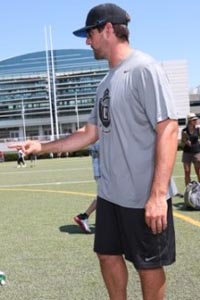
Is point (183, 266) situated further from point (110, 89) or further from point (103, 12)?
point (103, 12)

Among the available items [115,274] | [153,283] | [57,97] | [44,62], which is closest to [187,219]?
[115,274]

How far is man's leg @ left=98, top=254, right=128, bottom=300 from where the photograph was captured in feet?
10.9

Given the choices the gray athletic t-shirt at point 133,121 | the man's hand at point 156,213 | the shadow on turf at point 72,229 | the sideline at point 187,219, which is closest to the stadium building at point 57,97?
the sideline at point 187,219

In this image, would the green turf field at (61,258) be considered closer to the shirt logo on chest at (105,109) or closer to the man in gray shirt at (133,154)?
the man in gray shirt at (133,154)

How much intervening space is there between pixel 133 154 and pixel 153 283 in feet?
2.46

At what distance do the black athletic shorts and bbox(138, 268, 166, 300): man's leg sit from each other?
0.16 feet

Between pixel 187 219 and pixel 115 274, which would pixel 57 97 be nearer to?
pixel 187 219

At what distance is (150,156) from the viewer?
3.00m

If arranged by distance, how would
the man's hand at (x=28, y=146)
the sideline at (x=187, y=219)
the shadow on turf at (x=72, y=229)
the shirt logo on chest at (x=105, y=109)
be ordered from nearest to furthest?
the shirt logo on chest at (x=105, y=109), the man's hand at (x=28, y=146), the shadow on turf at (x=72, y=229), the sideline at (x=187, y=219)

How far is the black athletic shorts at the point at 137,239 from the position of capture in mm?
2969

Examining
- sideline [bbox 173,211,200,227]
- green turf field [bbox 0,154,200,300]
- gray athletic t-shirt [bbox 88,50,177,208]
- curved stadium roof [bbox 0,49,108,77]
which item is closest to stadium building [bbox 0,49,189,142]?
curved stadium roof [bbox 0,49,108,77]

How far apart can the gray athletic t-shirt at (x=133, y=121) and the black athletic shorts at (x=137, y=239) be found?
75mm

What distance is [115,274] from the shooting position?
3336mm

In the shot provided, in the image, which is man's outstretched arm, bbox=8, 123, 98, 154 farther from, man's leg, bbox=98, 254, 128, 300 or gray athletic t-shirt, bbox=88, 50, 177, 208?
man's leg, bbox=98, 254, 128, 300
